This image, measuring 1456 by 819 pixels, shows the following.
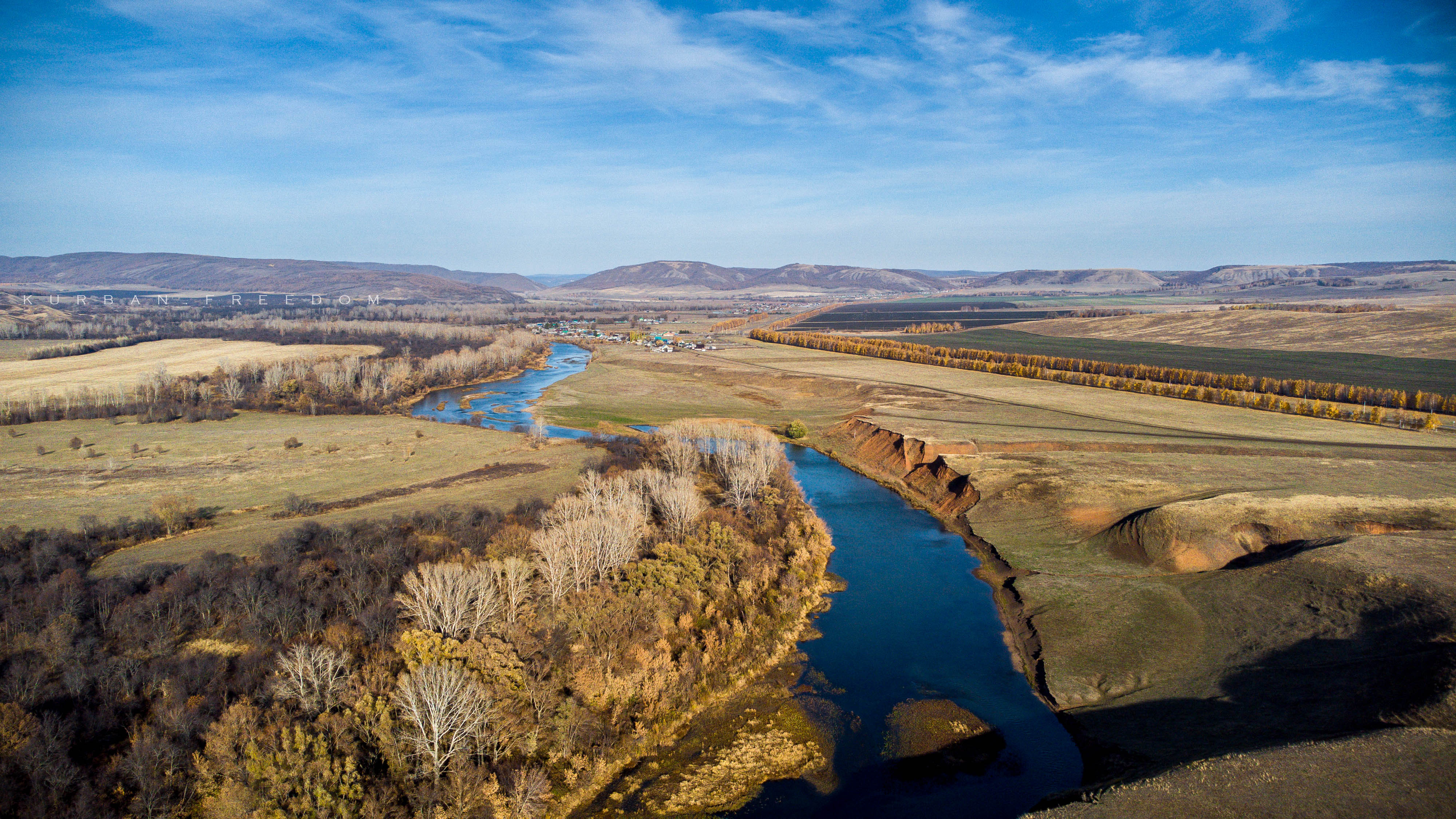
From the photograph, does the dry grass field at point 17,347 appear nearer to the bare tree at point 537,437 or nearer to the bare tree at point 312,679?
the bare tree at point 537,437

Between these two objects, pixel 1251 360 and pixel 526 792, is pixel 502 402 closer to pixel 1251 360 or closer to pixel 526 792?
pixel 526 792

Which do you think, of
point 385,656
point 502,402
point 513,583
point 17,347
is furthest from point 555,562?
point 17,347

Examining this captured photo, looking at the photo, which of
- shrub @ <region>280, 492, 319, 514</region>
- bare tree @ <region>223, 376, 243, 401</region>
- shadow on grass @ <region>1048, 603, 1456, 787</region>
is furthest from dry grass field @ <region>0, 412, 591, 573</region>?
shadow on grass @ <region>1048, 603, 1456, 787</region>

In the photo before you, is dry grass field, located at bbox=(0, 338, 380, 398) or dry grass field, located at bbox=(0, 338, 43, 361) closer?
dry grass field, located at bbox=(0, 338, 380, 398)

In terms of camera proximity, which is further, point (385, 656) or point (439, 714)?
point (385, 656)

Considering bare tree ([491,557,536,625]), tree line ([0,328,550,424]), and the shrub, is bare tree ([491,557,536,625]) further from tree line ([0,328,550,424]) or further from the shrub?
tree line ([0,328,550,424])

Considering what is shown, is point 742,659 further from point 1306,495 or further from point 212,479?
point 212,479

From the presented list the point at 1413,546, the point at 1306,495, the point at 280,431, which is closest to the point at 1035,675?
the point at 1413,546
